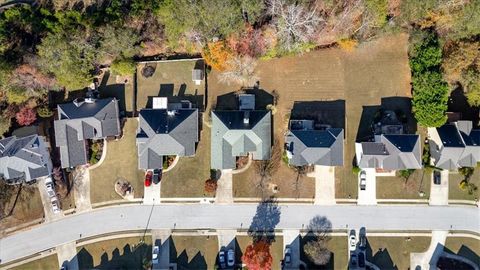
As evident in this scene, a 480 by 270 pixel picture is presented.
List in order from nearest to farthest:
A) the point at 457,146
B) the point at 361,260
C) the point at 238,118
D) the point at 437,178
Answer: the point at 457,146 → the point at 361,260 → the point at 437,178 → the point at 238,118

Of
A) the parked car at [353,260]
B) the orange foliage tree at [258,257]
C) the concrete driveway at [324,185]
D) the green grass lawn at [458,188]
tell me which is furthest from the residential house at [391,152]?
the orange foliage tree at [258,257]

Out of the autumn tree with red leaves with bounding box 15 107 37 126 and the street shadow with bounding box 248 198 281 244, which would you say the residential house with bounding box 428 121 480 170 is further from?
the autumn tree with red leaves with bounding box 15 107 37 126

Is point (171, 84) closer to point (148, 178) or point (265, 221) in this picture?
point (148, 178)

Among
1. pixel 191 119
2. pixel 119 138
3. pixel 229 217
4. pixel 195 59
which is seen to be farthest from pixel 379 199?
pixel 119 138

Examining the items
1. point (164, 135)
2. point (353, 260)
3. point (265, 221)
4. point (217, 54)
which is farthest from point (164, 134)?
point (353, 260)

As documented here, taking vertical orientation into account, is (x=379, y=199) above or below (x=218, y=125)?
below

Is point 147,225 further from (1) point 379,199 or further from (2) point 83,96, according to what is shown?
(1) point 379,199
